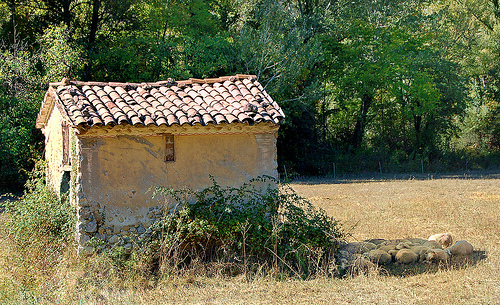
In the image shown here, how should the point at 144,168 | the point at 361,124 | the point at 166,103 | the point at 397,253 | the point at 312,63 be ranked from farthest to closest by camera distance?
the point at 361,124
the point at 312,63
the point at 397,253
the point at 166,103
the point at 144,168

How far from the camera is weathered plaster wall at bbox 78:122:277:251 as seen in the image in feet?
26.6

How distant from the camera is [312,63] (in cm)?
2556

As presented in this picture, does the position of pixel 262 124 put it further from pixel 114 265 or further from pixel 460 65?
pixel 460 65

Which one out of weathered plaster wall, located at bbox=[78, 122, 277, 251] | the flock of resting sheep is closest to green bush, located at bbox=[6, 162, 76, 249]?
weathered plaster wall, located at bbox=[78, 122, 277, 251]

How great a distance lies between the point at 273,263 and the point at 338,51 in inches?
1004

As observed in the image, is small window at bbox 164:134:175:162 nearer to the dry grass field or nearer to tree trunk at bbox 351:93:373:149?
the dry grass field

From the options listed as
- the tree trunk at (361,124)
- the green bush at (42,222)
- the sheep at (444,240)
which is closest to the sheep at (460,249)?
the sheep at (444,240)

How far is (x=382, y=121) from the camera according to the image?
3459 cm

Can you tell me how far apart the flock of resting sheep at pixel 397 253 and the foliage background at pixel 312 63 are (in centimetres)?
1496

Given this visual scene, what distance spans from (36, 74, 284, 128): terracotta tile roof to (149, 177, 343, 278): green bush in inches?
51.9

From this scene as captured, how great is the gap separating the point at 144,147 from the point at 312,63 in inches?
735

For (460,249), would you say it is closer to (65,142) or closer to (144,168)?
(144,168)

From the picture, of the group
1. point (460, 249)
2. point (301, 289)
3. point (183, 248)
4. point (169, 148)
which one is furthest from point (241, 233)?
point (460, 249)

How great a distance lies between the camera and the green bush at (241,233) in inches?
316
